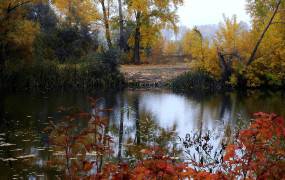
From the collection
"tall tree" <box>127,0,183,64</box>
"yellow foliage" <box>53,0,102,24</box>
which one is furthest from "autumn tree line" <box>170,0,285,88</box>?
"yellow foliage" <box>53,0,102,24</box>

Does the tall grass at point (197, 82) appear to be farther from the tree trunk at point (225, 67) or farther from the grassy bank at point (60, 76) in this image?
the grassy bank at point (60, 76)

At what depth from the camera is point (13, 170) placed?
30.4 feet

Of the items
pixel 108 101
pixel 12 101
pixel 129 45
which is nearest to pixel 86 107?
pixel 108 101

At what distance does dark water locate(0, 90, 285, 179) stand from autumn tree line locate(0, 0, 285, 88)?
226 centimetres

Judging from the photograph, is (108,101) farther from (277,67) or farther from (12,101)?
(277,67)

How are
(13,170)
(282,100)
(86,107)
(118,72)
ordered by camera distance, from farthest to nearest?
(118,72), (282,100), (86,107), (13,170)

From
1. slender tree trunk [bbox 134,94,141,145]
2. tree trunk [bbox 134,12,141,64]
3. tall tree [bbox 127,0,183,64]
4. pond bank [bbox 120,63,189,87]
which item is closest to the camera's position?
slender tree trunk [bbox 134,94,141,145]

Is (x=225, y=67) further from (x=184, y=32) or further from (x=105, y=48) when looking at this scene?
(x=184, y=32)

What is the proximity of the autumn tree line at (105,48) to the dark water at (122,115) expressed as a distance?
2.26 meters

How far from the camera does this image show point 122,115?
16719 mm

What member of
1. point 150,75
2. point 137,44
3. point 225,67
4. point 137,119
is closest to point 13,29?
point 150,75

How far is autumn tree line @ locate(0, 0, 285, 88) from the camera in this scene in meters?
25.9

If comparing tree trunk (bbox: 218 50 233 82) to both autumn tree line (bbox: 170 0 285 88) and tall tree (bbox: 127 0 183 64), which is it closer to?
autumn tree line (bbox: 170 0 285 88)

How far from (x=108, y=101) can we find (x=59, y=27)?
12.8 m
